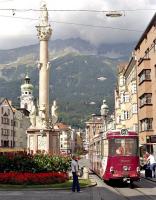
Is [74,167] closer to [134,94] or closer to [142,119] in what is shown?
[142,119]

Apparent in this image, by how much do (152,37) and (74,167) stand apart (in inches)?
1832

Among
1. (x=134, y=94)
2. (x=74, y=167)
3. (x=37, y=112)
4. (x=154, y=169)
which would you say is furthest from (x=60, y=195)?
(x=134, y=94)

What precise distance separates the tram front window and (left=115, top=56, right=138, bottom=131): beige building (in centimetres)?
5017

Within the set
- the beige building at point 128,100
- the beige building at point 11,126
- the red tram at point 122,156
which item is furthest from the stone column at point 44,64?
the beige building at point 11,126

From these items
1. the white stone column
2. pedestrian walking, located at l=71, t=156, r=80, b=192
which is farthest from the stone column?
pedestrian walking, located at l=71, t=156, r=80, b=192

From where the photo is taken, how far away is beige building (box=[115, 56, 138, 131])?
8269 cm

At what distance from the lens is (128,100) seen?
92.3m

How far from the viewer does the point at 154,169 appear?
124ft

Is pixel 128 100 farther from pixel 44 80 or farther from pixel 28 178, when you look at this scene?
pixel 28 178

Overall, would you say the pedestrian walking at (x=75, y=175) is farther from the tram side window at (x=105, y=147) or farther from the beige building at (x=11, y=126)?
the beige building at (x=11, y=126)

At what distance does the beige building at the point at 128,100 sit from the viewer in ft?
271

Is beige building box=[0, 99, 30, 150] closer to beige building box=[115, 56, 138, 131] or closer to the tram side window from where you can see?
beige building box=[115, 56, 138, 131]

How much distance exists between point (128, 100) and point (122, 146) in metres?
63.7

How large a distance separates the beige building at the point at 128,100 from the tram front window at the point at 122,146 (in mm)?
50167
